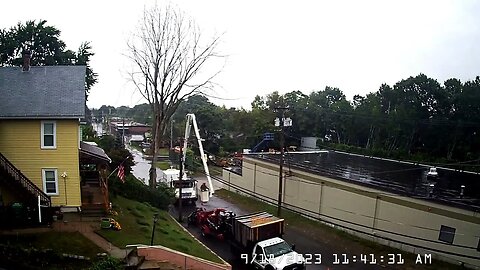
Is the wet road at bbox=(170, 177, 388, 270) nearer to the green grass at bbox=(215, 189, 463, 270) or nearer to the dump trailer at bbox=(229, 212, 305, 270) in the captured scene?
the green grass at bbox=(215, 189, 463, 270)

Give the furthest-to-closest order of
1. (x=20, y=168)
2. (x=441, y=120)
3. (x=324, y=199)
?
1. (x=441, y=120)
2. (x=324, y=199)
3. (x=20, y=168)

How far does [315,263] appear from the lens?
68.5 ft

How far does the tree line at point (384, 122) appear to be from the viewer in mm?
47531

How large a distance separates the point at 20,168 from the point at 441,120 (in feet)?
150

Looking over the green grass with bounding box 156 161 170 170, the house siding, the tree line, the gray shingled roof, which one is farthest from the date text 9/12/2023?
the green grass with bounding box 156 161 170 170

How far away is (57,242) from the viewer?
15664mm

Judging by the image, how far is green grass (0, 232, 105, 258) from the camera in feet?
49.7

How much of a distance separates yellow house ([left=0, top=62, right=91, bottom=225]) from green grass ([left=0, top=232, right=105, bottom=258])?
2.06 metres

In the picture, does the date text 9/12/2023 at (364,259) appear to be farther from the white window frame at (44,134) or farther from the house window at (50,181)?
the white window frame at (44,134)

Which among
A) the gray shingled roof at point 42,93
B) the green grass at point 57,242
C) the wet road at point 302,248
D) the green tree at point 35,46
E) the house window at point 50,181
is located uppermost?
the green tree at point 35,46

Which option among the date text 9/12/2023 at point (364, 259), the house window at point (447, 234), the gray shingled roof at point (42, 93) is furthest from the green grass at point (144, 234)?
the house window at point (447, 234)

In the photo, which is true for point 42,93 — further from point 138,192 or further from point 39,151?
point 138,192

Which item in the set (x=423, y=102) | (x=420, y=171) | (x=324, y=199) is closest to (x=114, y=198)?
(x=324, y=199)

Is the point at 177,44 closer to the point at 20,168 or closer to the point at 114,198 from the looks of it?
the point at 114,198
